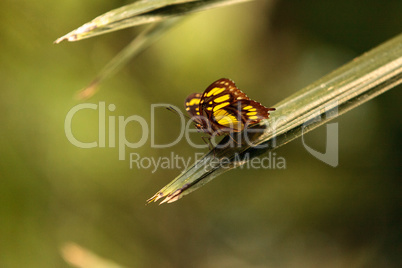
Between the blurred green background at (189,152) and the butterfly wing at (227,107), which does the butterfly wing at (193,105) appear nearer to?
the butterfly wing at (227,107)

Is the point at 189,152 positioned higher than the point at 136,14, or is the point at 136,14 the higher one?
the point at 189,152

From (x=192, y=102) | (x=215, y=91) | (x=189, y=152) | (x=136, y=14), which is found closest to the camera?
(x=136, y=14)

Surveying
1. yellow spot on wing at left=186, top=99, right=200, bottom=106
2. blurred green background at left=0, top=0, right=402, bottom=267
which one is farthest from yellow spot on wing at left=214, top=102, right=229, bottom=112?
blurred green background at left=0, top=0, right=402, bottom=267

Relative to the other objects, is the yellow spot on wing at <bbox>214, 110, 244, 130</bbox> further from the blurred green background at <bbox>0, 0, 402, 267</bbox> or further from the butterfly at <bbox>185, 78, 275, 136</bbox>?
the blurred green background at <bbox>0, 0, 402, 267</bbox>

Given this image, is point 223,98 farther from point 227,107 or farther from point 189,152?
point 189,152

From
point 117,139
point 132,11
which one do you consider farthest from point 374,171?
point 132,11

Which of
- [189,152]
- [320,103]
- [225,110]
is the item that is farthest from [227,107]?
[189,152]
